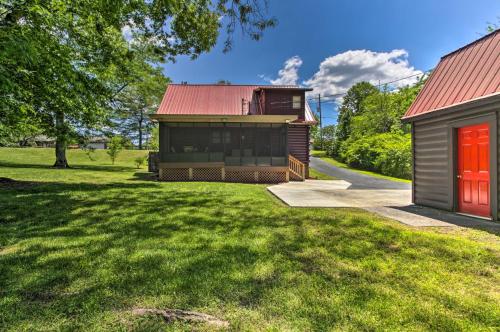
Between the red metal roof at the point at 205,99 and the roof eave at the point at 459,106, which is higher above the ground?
the red metal roof at the point at 205,99

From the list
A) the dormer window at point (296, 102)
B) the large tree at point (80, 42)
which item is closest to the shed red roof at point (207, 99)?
the dormer window at point (296, 102)

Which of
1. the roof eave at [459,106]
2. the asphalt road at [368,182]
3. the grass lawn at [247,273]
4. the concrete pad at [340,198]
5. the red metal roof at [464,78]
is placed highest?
the red metal roof at [464,78]

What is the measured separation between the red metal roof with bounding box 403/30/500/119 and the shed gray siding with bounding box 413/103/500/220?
33 cm

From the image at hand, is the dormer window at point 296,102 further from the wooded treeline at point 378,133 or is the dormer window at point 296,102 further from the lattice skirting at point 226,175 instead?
the wooded treeline at point 378,133

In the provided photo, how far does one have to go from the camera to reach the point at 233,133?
64.4 feet

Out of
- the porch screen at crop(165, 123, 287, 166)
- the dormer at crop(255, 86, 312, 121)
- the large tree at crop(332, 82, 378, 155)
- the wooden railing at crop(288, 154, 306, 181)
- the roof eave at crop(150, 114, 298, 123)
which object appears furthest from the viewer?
the large tree at crop(332, 82, 378, 155)

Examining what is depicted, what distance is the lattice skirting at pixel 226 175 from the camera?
16.1 m

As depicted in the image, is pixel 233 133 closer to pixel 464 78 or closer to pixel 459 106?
pixel 464 78

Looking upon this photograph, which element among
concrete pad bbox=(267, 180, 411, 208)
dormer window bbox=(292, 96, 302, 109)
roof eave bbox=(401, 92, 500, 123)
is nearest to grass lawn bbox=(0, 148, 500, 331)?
concrete pad bbox=(267, 180, 411, 208)

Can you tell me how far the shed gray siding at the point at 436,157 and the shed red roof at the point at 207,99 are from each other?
38.3 ft

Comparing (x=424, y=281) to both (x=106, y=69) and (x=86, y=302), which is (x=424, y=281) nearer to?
(x=86, y=302)

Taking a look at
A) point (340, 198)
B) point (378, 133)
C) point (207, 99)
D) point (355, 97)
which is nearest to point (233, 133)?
point (207, 99)

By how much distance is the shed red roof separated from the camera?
19094 mm

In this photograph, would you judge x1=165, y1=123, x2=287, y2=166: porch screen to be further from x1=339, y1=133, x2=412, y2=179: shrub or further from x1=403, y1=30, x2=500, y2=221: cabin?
x1=339, y1=133, x2=412, y2=179: shrub
